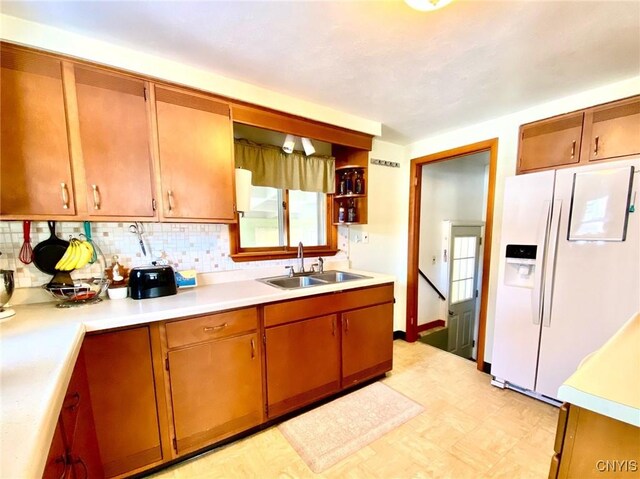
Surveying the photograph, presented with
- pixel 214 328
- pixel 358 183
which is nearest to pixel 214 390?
pixel 214 328

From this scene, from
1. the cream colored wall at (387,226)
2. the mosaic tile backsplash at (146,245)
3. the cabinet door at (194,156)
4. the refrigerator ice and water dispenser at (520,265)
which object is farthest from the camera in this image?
the cream colored wall at (387,226)

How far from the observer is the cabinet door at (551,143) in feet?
6.02

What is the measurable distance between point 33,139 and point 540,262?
312 centimetres

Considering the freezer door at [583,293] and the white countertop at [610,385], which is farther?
the freezer door at [583,293]

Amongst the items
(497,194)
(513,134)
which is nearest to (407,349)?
(497,194)

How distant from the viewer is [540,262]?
1.83 meters

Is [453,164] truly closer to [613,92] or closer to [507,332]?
[613,92]

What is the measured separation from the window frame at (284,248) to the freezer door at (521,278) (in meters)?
1.47

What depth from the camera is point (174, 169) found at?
1563 millimetres

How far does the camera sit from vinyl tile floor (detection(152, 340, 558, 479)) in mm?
1396

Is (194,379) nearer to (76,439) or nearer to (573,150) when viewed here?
(76,439)

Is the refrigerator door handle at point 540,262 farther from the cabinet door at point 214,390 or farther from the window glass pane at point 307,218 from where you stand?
the cabinet door at point 214,390

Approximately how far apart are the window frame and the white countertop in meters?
1.78

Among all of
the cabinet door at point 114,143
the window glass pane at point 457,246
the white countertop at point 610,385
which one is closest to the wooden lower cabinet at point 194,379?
the cabinet door at point 114,143
